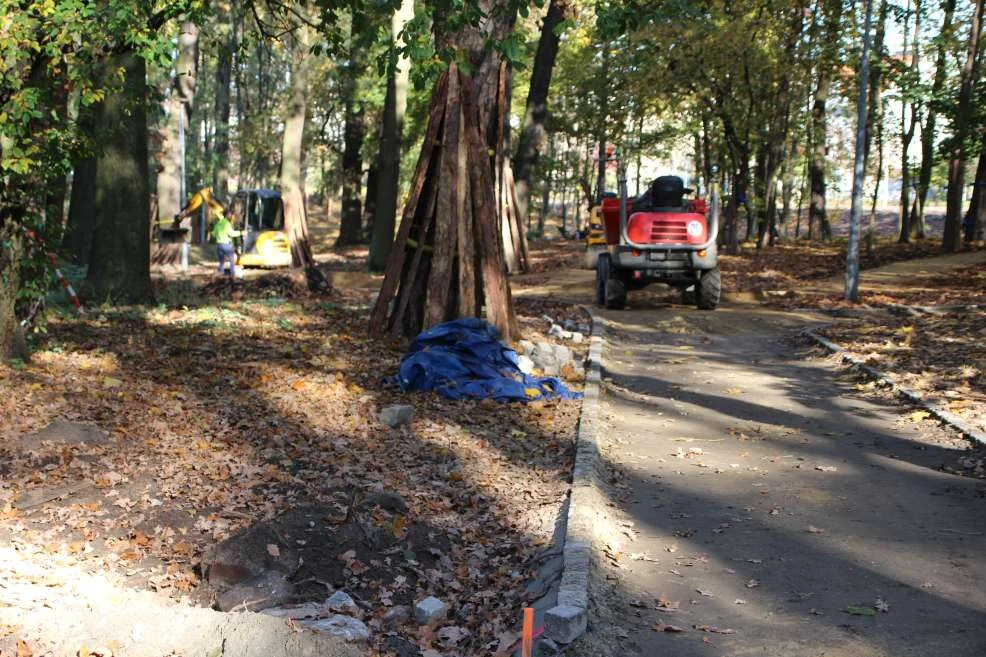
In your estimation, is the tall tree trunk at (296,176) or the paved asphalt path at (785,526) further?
the tall tree trunk at (296,176)

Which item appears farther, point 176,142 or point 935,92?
point 176,142

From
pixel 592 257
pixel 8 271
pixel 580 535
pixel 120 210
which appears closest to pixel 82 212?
pixel 120 210

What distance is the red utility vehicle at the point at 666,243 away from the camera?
60.1ft

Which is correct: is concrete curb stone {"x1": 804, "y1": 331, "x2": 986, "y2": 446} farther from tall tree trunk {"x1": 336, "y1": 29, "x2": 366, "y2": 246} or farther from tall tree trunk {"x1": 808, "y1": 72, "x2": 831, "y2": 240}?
tall tree trunk {"x1": 336, "y1": 29, "x2": 366, "y2": 246}

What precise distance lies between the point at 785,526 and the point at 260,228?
26.1 metres

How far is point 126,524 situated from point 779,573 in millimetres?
4050

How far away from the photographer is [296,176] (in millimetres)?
28453

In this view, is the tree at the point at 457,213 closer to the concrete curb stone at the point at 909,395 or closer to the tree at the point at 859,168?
the concrete curb stone at the point at 909,395

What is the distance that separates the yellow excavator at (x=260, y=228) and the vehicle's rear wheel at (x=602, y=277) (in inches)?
386

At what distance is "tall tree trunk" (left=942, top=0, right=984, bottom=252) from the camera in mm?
23656

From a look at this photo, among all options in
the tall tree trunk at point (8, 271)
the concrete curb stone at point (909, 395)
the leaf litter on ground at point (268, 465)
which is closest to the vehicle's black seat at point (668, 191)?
the concrete curb stone at point (909, 395)

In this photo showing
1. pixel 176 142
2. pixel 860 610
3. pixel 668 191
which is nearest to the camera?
pixel 860 610

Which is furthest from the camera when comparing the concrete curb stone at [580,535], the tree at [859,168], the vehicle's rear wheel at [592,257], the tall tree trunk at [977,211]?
the tall tree trunk at [977,211]

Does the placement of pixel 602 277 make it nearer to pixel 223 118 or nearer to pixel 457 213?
pixel 457 213
